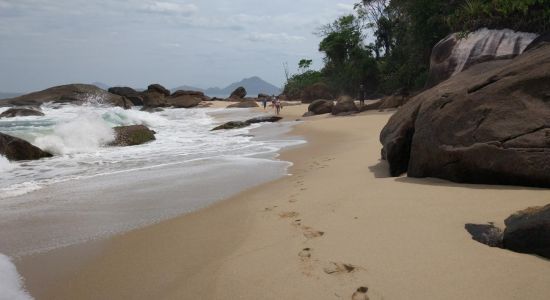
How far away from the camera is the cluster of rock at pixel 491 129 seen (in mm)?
3910

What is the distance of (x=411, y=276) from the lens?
2.44 meters

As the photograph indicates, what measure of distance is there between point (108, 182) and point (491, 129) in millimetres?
5461

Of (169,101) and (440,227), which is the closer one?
(440,227)

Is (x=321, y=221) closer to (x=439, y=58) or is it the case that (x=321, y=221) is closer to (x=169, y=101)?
(x=439, y=58)

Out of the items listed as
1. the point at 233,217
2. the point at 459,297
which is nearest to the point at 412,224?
the point at 459,297

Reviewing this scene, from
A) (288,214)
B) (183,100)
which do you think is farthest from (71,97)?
(288,214)

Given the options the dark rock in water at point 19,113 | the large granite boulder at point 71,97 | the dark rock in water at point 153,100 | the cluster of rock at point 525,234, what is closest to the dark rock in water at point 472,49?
the cluster of rock at point 525,234

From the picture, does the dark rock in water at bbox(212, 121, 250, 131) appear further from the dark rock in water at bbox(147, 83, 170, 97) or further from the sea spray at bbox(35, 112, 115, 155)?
the dark rock in water at bbox(147, 83, 170, 97)

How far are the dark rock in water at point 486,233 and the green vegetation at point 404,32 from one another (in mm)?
11448

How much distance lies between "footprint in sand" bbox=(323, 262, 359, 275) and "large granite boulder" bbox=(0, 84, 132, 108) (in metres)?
32.3

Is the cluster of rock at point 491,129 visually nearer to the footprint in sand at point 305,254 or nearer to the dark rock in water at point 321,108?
the footprint in sand at point 305,254

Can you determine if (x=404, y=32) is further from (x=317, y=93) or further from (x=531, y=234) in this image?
(x=531, y=234)

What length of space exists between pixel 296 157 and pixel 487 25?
8876mm

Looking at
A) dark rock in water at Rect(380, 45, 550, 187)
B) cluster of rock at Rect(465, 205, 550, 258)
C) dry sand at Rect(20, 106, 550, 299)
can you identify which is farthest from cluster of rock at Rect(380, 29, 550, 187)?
cluster of rock at Rect(465, 205, 550, 258)
